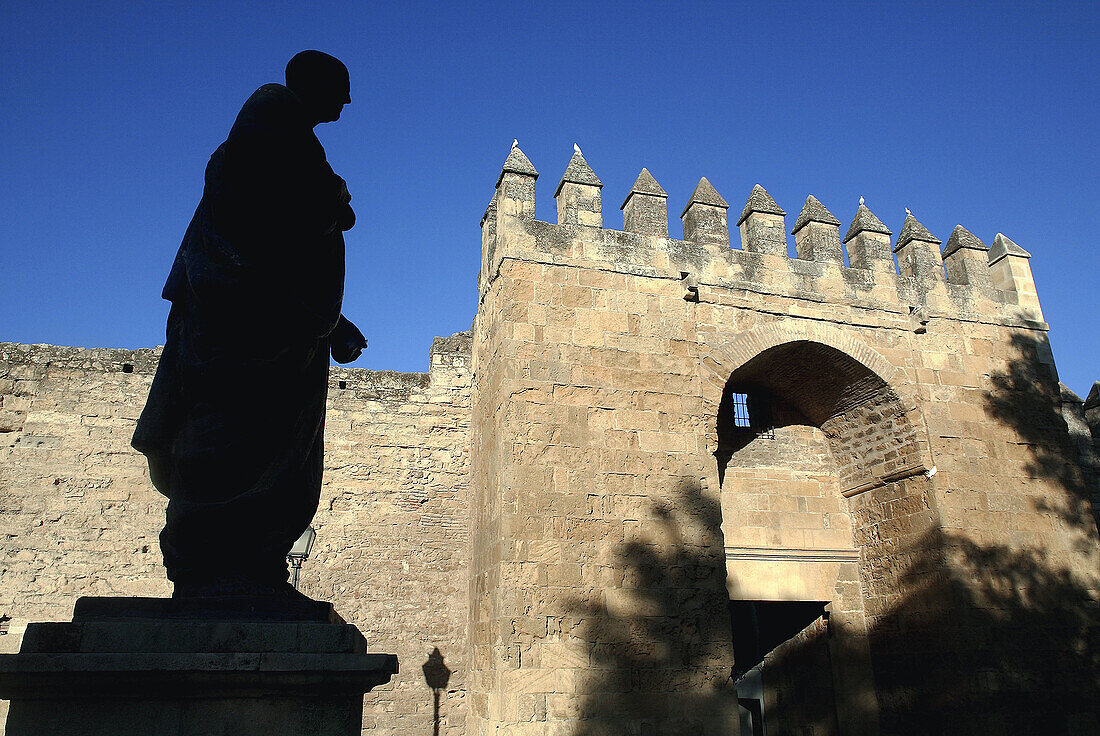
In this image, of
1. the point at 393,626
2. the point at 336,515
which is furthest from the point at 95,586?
the point at 393,626

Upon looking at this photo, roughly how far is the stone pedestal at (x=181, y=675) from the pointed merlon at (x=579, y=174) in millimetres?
7209

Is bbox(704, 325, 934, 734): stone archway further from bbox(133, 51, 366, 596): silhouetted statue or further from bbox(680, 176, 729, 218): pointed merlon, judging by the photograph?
bbox(133, 51, 366, 596): silhouetted statue

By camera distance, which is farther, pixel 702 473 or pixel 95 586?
pixel 95 586

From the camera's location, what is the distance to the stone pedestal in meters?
2.11

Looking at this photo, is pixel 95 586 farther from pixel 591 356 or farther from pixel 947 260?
pixel 947 260

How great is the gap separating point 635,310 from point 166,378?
627cm

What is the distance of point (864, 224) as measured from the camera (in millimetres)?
10039

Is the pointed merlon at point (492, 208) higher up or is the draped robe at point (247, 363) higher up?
the pointed merlon at point (492, 208)

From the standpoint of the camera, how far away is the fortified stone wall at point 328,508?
880 centimetres

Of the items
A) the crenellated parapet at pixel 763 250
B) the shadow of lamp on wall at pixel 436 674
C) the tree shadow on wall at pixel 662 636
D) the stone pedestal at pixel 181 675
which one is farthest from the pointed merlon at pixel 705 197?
the stone pedestal at pixel 181 675

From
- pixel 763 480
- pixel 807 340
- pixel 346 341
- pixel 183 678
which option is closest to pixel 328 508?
pixel 763 480

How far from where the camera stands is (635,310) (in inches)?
338

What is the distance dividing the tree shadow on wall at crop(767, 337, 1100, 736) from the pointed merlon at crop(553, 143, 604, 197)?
546 centimetres

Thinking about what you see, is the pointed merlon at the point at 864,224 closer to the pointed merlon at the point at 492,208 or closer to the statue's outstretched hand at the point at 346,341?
the pointed merlon at the point at 492,208
